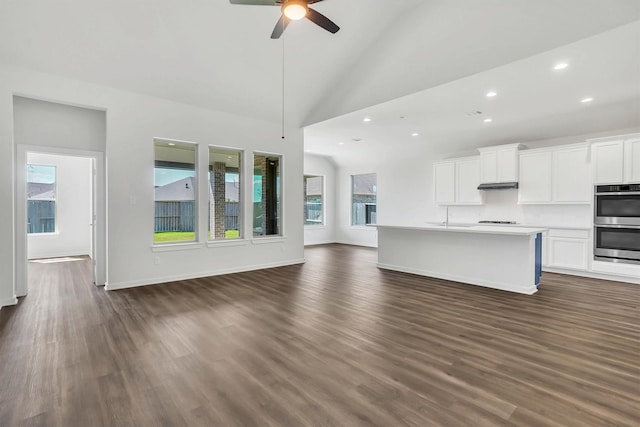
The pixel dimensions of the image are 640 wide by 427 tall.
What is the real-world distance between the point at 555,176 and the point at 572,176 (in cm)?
26

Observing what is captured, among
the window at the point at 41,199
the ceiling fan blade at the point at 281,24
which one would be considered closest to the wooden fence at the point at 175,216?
the ceiling fan blade at the point at 281,24

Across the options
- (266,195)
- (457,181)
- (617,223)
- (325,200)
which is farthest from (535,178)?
(325,200)

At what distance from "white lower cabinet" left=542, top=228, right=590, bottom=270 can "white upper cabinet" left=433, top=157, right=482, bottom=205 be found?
164 cm

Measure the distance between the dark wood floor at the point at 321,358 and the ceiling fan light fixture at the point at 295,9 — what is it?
2994 mm

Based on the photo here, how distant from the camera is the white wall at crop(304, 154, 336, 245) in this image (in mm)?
10797

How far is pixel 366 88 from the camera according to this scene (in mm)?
5465

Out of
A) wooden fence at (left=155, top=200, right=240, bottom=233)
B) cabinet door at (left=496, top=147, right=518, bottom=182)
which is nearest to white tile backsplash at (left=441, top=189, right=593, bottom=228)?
cabinet door at (left=496, top=147, right=518, bottom=182)

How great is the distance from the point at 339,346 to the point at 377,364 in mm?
427

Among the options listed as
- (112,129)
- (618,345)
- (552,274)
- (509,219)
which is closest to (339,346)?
(618,345)

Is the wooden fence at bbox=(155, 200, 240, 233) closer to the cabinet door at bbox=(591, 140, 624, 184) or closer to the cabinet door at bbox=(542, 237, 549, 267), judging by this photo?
the cabinet door at bbox=(542, 237, 549, 267)

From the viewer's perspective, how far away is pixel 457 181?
7.54m

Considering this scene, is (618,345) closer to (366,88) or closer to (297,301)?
(297,301)

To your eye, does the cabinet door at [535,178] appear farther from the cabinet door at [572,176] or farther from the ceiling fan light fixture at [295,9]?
the ceiling fan light fixture at [295,9]

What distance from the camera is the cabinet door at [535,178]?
19.9 ft
